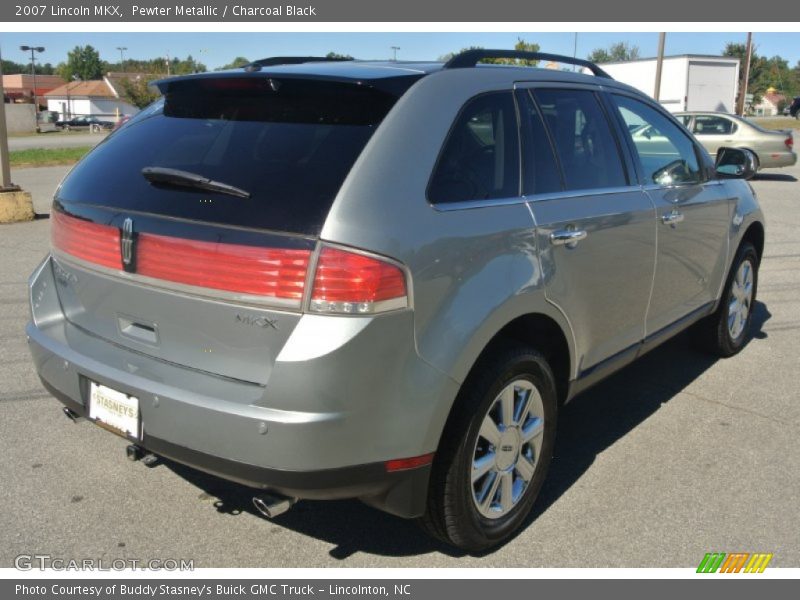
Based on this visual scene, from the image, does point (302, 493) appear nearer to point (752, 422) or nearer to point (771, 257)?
point (752, 422)

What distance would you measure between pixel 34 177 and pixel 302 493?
721 inches

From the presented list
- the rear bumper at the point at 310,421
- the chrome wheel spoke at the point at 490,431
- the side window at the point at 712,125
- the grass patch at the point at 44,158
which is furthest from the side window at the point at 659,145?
the grass patch at the point at 44,158

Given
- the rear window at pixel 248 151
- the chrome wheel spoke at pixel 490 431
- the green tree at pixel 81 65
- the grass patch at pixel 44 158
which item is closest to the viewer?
the rear window at pixel 248 151

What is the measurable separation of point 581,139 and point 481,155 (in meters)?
0.88

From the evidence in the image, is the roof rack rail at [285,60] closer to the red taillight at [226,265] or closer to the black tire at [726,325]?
the red taillight at [226,265]

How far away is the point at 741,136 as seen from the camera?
1858 centimetres

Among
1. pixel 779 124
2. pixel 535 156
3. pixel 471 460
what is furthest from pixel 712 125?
pixel 779 124

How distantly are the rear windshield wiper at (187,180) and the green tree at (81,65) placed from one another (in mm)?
132005

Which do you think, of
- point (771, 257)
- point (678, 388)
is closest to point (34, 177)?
point (771, 257)

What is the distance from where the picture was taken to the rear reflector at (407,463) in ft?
8.41

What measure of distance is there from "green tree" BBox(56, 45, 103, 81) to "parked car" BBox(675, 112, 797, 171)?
395ft

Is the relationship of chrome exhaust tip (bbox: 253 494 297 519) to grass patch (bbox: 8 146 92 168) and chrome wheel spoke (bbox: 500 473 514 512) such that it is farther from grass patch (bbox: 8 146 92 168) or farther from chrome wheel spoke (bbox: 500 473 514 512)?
grass patch (bbox: 8 146 92 168)

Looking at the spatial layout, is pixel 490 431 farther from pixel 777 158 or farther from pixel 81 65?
pixel 81 65

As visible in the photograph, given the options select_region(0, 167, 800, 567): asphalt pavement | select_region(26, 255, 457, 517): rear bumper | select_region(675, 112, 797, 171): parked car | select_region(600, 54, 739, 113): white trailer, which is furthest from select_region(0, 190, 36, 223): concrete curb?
select_region(600, 54, 739, 113): white trailer
